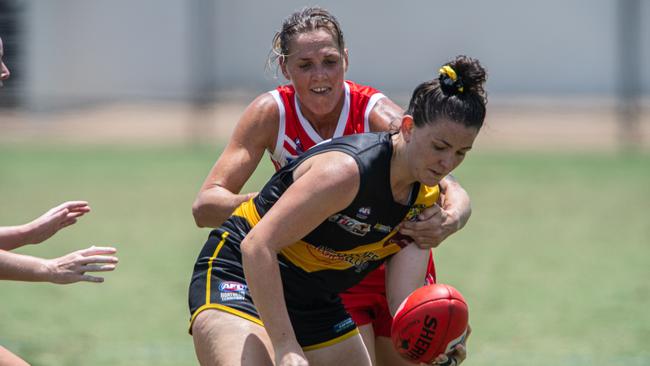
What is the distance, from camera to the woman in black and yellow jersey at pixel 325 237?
399 cm

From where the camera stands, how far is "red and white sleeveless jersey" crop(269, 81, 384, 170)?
5.04 metres

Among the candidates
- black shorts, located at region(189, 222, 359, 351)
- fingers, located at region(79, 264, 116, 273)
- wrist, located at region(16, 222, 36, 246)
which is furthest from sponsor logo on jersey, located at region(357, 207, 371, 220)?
wrist, located at region(16, 222, 36, 246)

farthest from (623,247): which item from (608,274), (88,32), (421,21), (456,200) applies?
(88,32)

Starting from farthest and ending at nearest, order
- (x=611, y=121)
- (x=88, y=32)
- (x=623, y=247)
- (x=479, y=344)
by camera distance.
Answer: (x=88, y=32), (x=611, y=121), (x=623, y=247), (x=479, y=344)

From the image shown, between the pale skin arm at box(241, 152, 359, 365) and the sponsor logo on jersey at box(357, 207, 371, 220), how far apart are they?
14 cm

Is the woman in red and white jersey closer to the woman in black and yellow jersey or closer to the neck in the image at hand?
the woman in black and yellow jersey

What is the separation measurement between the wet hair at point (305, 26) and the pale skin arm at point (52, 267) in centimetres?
133

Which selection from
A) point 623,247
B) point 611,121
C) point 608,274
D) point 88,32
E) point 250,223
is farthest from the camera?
point 88,32

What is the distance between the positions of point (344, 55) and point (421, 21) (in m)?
20.6

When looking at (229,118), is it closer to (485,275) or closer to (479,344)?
(485,275)

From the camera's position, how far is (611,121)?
22688 millimetres

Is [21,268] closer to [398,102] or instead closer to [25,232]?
[25,232]

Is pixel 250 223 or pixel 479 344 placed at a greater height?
pixel 250 223

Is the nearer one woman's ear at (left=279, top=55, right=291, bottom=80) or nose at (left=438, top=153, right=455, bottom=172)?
nose at (left=438, top=153, right=455, bottom=172)
